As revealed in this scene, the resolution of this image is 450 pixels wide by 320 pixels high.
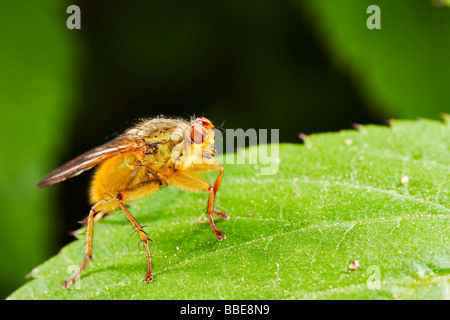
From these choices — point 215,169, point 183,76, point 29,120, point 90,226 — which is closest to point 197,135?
point 215,169

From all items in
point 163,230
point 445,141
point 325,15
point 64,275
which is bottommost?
point 64,275

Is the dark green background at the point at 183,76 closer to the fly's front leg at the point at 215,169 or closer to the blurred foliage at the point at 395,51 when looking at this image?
the blurred foliage at the point at 395,51

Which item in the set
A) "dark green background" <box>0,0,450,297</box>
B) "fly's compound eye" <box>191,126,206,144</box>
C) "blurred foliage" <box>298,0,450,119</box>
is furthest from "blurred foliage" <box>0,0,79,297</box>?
"blurred foliage" <box>298,0,450,119</box>

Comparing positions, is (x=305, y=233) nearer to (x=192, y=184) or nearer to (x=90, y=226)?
(x=192, y=184)

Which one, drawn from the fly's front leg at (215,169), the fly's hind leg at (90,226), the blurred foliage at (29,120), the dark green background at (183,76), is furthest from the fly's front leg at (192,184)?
the blurred foliage at (29,120)
